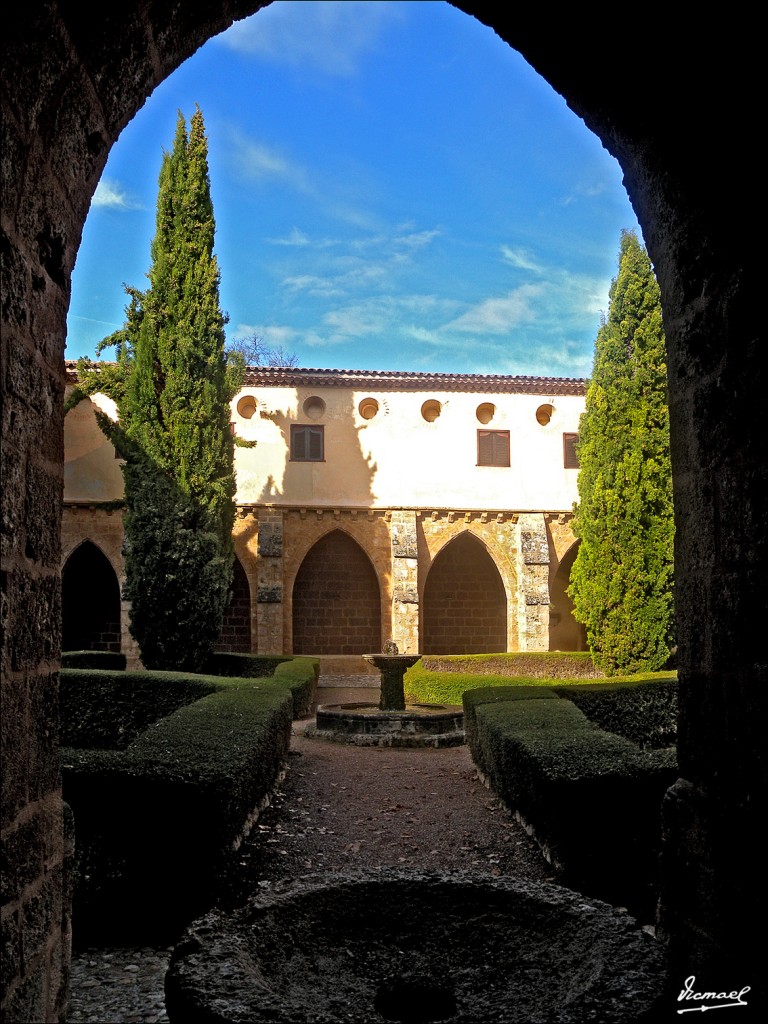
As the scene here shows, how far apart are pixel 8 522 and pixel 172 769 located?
2894 millimetres

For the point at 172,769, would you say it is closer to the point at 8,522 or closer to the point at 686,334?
the point at 8,522

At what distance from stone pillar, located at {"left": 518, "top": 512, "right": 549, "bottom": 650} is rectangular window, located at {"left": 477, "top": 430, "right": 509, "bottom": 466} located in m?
1.92

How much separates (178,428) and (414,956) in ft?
46.5

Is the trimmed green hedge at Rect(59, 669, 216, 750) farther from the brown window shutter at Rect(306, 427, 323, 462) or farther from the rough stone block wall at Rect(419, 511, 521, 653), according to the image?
the brown window shutter at Rect(306, 427, 323, 462)

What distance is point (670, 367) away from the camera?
276cm

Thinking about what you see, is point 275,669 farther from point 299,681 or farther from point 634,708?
point 634,708

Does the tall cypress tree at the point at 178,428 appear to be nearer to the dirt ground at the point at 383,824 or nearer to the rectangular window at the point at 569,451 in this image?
the dirt ground at the point at 383,824

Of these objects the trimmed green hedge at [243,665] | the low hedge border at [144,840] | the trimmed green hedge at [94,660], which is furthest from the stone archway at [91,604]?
the low hedge border at [144,840]

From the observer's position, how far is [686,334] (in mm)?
2627

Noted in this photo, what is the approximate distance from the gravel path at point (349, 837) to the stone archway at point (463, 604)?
12.3m

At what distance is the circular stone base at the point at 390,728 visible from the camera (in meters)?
10.4

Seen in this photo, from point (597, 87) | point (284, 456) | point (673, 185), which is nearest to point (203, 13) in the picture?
point (597, 87)

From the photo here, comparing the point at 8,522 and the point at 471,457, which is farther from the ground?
the point at 471,457

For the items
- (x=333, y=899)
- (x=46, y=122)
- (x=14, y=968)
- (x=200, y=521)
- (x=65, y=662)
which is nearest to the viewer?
(x=14, y=968)
